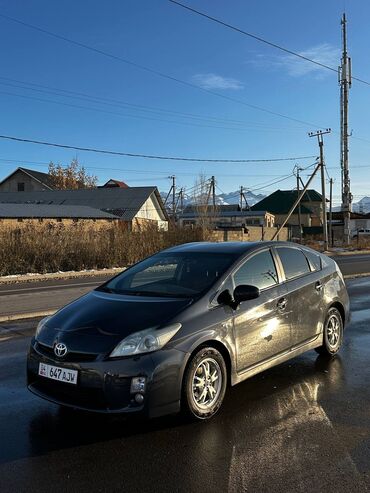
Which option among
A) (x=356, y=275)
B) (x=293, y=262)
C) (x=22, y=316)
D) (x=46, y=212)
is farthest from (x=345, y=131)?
(x=293, y=262)

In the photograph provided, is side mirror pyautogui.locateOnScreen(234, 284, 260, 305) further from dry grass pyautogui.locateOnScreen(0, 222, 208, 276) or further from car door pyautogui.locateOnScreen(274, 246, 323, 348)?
dry grass pyautogui.locateOnScreen(0, 222, 208, 276)

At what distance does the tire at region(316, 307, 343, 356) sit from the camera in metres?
6.47

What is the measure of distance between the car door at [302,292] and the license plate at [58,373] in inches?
101

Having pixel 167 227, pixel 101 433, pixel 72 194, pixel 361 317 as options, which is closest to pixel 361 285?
pixel 361 317

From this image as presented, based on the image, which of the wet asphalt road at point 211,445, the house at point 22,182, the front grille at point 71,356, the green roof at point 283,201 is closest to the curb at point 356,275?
the wet asphalt road at point 211,445

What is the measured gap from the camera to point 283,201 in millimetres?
98625

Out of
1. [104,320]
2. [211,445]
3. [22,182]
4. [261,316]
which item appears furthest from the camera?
[22,182]

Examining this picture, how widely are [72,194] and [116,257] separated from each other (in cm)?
3074

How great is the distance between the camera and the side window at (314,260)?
6.51 metres

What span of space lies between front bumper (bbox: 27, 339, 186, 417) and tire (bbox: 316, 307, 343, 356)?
2840mm

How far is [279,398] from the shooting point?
5148 millimetres

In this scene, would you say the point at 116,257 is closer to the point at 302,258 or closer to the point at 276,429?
the point at 302,258

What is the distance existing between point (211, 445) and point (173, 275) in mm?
2005

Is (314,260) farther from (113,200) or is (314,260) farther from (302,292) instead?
(113,200)
